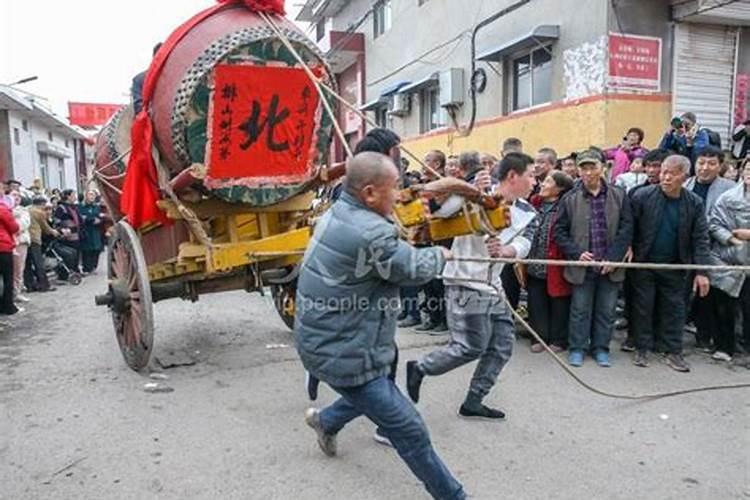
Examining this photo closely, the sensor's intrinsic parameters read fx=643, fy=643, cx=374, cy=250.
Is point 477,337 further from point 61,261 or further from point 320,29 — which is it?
point 320,29

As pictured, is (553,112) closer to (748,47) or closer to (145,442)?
(748,47)

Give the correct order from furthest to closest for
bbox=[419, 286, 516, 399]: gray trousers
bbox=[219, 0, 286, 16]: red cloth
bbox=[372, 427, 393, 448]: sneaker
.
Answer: bbox=[219, 0, 286, 16]: red cloth → bbox=[419, 286, 516, 399]: gray trousers → bbox=[372, 427, 393, 448]: sneaker

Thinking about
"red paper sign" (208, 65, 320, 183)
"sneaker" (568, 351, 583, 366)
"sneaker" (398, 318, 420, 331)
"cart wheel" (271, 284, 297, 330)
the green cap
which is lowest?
"sneaker" (398, 318, 420, 331)

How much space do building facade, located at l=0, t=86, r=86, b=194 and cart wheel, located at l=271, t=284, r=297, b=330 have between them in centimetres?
1399

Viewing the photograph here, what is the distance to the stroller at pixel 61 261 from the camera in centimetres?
1036

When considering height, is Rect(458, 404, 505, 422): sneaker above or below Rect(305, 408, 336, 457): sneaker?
below

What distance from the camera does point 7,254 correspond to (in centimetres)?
717

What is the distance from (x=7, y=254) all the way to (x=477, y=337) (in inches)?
232

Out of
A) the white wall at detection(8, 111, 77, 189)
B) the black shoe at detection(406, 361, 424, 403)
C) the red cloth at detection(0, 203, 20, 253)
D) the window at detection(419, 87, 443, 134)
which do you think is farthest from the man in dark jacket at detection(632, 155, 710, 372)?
the white wall at detection(8, 111, 77, 189)

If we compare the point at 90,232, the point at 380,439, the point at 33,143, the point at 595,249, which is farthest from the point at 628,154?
the point at 33,143

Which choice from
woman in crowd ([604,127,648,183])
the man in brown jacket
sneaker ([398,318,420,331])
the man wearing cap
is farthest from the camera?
the man in brown jacket

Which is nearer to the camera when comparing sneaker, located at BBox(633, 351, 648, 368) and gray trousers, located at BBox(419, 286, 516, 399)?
gray trousers, located at BBox(419, 286, 516, 399)

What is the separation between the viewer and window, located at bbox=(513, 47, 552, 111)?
9898 mm

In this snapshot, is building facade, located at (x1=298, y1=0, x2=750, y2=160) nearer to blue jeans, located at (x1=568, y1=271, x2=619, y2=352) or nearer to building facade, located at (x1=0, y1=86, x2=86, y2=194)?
blue jeans, located at (x1=568, y1=271, x2=619, y2=352)
